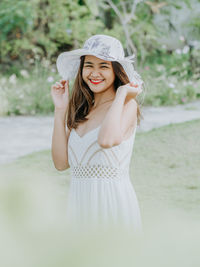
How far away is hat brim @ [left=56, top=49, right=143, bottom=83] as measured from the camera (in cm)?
208

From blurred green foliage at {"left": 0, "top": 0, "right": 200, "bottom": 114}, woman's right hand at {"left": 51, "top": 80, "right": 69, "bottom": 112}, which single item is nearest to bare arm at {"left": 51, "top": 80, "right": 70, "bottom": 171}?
woman's right hand at {"left": 51, "top": 80, "right": 69, "bottom": 112}

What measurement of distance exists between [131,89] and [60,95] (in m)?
0.42

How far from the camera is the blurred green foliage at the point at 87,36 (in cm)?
1052

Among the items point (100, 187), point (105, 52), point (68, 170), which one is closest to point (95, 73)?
point (105, 52)

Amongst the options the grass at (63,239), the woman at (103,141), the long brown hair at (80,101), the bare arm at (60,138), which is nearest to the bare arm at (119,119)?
the woman at (103,141)

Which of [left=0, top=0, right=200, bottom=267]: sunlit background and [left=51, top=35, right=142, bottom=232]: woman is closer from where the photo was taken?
[left=0, top=0, right=200, bottom=267]: sunlit background

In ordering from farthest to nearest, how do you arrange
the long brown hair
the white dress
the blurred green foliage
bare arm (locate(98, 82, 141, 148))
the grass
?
the blurred green foliage → the long brown hair → the white dress → bare arm (locate(98, 82, 141, 148)) → the grass

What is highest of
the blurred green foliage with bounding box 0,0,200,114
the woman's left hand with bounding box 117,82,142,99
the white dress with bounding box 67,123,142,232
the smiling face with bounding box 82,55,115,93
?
the smiling face with bounding box 82,55,115,93

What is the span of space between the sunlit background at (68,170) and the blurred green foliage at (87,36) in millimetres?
34

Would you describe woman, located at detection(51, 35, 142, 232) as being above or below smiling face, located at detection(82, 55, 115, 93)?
below

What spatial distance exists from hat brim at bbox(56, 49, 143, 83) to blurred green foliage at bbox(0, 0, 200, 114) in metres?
6.99

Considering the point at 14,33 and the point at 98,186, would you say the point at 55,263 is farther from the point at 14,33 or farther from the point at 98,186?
the point at 14,33

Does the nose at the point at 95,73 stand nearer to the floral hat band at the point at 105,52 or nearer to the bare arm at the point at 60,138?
the floral hat band at the point at 105,52

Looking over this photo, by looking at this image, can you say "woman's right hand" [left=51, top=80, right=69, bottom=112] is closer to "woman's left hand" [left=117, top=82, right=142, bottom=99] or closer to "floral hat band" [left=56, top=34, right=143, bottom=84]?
"floral hat band" [left=56, top=34, right=143, bottom=84]
